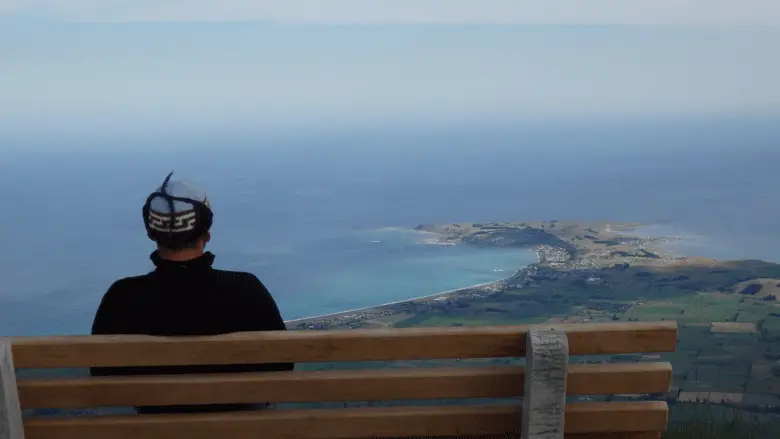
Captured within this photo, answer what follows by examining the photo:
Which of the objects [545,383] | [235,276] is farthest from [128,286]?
[545,383]

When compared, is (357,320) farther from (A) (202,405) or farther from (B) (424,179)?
(B) (424,179)

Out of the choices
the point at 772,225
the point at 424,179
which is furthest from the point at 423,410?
the point at 424,179

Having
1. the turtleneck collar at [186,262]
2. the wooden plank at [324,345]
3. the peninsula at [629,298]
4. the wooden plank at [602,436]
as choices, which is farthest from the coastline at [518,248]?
the wooden plank at [324,345]

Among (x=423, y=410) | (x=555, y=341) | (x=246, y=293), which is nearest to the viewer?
(x=555, y=341)

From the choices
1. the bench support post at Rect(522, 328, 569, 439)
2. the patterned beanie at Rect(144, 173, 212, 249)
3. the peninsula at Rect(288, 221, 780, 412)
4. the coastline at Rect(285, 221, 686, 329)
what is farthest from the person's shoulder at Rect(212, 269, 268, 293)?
the coastline at Rect(285, 221, 686, 329)

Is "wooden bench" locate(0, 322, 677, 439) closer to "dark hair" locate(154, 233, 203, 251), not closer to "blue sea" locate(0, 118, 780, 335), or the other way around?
"dark hair" locate(154, 233, 203, 251)

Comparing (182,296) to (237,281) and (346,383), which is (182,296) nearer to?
(237,281)

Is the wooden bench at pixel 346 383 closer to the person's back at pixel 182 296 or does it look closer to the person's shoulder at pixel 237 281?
the person's back at pixel 182 296
